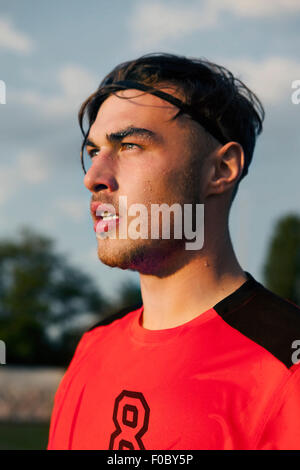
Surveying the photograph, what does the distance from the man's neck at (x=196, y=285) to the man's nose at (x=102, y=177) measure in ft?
1.68

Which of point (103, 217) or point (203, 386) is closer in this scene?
point (203, 386)

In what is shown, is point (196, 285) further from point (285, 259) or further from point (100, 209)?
point (285, 259)

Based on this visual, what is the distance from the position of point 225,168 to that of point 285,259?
140 feet

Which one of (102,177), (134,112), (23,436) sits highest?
(134,112)

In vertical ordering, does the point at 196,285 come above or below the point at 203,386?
above

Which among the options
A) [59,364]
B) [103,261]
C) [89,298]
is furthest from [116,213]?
[89,298]

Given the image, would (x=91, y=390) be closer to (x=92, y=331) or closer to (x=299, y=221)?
(x=92, y=331)

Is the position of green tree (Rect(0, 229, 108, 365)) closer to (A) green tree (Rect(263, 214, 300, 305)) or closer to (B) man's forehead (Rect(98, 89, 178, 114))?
(A) green tree (Rect(263, 214, 300, 305))

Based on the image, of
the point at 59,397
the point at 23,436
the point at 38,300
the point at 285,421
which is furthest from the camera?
the point at 38,300

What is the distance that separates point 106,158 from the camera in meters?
2.49

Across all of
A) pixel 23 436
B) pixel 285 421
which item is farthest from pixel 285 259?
pixel 285 421

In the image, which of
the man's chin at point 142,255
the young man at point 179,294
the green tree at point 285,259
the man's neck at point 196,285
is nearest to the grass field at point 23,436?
the young man at point 179,294

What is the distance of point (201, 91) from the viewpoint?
2.66 m

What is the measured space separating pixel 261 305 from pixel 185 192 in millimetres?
649
